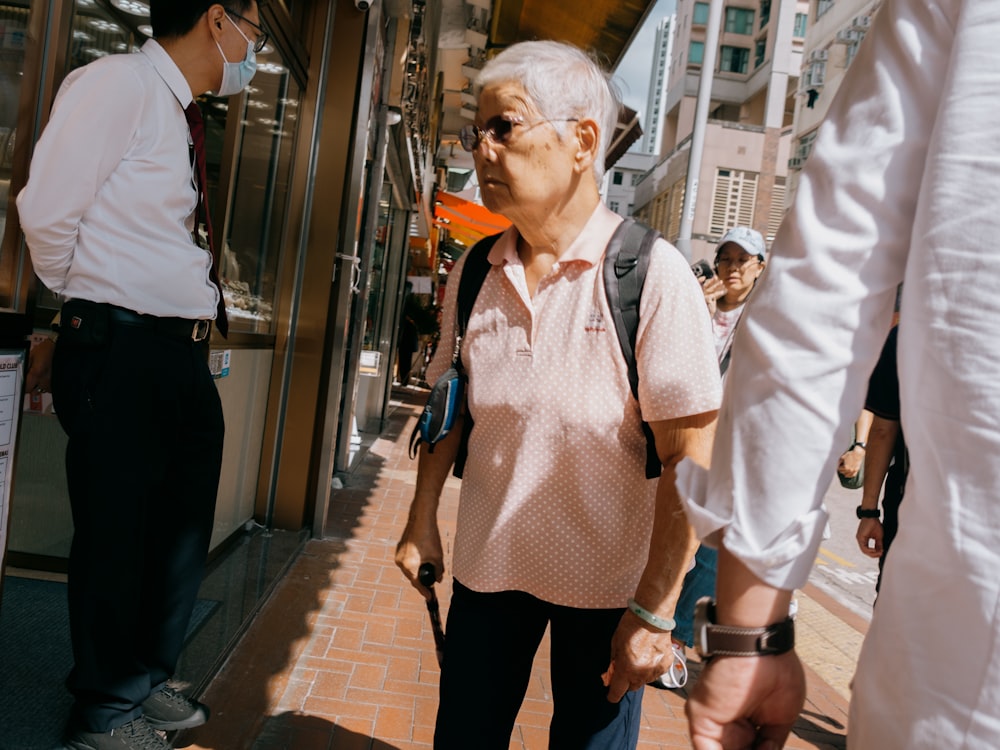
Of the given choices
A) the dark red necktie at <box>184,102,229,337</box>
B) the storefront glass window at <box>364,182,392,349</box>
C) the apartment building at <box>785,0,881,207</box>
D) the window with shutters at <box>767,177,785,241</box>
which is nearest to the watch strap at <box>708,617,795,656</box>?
the dark red necktie at <box>184,102,229,337</box>

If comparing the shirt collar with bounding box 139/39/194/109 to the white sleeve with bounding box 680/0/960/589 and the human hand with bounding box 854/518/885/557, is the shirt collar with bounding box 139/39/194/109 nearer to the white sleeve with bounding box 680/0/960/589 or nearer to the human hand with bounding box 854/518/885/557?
the white sleeve with bounding box 680/0/960/589

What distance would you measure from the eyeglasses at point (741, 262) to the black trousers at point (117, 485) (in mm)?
3074

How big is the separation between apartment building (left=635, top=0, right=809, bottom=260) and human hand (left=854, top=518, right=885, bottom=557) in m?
35.3

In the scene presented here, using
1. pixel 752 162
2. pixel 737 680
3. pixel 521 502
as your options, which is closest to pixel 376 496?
pixel 521 502

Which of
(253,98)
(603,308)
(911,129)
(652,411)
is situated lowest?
(652,411)

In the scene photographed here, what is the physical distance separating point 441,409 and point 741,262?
126 inches

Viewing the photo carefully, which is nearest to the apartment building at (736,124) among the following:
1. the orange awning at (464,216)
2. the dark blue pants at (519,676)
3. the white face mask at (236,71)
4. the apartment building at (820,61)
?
the apartment building at (820,61)

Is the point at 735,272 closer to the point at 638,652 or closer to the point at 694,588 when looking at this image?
the point at 694,588

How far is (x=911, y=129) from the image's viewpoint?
1.00 meters

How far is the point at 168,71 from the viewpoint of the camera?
8.45 feet

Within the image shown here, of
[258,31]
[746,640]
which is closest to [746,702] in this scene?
[746,640]

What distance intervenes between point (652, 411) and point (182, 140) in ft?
5.50

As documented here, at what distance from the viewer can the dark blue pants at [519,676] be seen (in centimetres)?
190

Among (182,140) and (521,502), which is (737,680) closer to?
(521,502)
